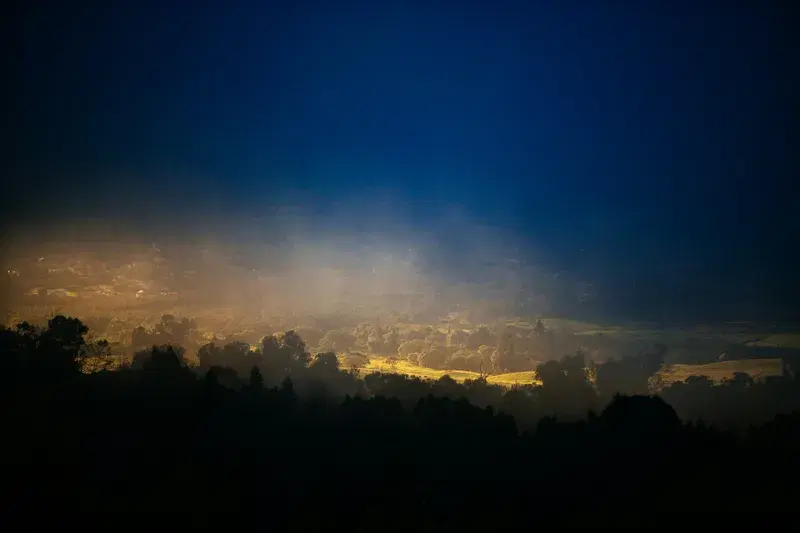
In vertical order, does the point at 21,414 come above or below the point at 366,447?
above

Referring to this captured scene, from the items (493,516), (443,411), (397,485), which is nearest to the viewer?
(493,516)

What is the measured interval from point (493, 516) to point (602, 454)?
27.8 feet

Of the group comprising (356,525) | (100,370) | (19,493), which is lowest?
(356,525)

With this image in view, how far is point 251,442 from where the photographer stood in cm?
3173

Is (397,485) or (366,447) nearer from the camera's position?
(397,485)

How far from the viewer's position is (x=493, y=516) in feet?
84.5

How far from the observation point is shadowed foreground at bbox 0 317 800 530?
25.5 metres

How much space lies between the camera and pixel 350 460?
30469 mm

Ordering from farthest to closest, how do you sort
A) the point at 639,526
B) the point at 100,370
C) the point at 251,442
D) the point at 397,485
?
the point at 100,370, the point at 251,442, the point at 397,485, the point at 639,526

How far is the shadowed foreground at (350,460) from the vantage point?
83.7ft

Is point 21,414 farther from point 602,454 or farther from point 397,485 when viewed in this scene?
point 602,454

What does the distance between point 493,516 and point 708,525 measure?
413 inches

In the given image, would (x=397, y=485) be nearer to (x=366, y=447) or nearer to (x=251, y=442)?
(x=366, y=447)

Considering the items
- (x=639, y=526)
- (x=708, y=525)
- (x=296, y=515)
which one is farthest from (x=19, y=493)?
(x=708, y=525)
